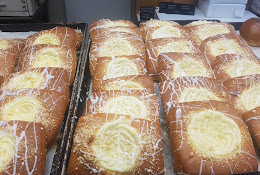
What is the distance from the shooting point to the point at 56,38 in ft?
8.12

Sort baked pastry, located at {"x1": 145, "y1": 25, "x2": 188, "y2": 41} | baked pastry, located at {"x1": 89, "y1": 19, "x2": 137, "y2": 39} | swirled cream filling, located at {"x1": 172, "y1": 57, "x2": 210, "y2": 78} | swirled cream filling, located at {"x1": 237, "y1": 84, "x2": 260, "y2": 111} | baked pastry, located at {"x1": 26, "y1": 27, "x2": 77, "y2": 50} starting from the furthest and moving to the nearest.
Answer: baked pastry, located at {"x1": 89, "y1": 19, "x2": 137, "y2": 39}
baked pastry, located at {"x1": 145, "y1": 25, "x2": 188, "y2": 41}
baked pastry, located at {"x1": 26, "y1": 27, "x2": 77, "y2": 50}
swirled cream filling, located at {"x1": 172, "y1": 57, "x2": 210, "y2": 78}
swirled cream filling, located at {"x1": 237, "y1": 84, "x2": 260, "y2": 111}

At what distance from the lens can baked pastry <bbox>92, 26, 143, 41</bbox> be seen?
247 cm

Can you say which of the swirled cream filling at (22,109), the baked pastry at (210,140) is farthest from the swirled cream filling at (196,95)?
the swirled cream filling at (22,109)

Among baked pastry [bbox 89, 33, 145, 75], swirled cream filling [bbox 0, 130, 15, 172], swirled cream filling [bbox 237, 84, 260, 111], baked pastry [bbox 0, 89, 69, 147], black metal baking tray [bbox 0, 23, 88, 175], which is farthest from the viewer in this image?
baked pastry [bbox 89, 33, 145, 75]

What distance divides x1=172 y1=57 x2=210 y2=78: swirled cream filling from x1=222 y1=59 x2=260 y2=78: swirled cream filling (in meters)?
0.21

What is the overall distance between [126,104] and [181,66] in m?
0.69

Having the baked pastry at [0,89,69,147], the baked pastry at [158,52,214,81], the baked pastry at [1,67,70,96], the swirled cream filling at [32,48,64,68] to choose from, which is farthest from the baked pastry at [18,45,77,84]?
the baked pastry at [158,52,214,81]

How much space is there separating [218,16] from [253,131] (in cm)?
229

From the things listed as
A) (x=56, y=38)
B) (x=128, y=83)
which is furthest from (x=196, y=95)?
(x=56, y=38)

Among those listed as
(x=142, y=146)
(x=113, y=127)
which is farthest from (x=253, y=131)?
(x=113, y=127)

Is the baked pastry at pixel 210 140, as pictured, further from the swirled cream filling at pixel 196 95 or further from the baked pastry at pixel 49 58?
the baked pastry at pixel 49 58

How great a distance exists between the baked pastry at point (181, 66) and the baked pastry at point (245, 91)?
0.21 metres

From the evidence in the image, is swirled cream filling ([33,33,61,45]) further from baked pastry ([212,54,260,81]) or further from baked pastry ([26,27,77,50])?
baked pastry ([212,54,260,81])

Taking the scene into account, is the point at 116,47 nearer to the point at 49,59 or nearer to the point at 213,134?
the point at 49,59
